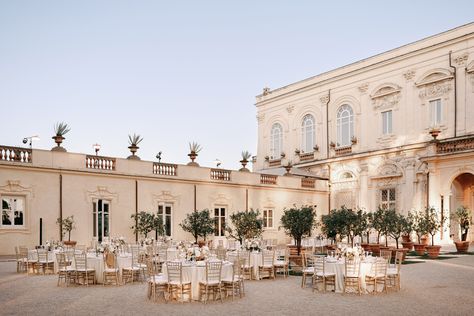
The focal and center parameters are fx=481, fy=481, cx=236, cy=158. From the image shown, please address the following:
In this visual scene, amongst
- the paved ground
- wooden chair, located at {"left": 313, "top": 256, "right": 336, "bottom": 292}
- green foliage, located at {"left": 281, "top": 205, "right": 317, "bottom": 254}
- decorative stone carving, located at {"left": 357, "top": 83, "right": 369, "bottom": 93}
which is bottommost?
the paved ground

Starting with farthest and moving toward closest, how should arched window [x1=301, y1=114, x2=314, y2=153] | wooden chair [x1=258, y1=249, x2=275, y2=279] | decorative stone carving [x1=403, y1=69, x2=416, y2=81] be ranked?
arched window [x1=301, y1=114, x2=314, y2=153]
decorative stone carving [x1=403, y1=69, x2=416, y2=81]
wooden chair [x1=258, y1=249, x2=275, y2=279]

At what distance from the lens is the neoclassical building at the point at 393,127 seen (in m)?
25.9

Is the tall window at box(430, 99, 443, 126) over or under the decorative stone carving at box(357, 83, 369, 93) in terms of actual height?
under

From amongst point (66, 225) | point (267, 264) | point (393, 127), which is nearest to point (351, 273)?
point (267, 264)

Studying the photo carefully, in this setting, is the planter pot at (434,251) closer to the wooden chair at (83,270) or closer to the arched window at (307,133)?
the wooden chair at (83,270)

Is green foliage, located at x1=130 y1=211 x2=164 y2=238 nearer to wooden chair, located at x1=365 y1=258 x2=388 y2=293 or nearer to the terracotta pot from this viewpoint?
the terracotta pot

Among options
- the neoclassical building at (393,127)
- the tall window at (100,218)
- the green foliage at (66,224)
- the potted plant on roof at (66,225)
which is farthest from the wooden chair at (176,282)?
the neoclassical building at (393,127)

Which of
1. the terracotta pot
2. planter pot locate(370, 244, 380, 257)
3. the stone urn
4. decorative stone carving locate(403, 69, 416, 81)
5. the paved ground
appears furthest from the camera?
decorative stone carving locate(403, 69, 416, 81)

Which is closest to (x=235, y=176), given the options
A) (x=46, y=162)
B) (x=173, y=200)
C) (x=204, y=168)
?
(x=204, y=168)

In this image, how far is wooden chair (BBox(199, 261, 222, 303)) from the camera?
1009cm

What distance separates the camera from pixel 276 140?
124 feet

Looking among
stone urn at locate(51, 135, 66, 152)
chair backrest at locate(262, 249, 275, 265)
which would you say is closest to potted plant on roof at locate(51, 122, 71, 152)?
stone urn at locate(51, 135, 66, 152)

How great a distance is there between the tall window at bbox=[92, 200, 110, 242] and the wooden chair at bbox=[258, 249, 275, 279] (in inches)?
402

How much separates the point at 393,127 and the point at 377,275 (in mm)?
20027
